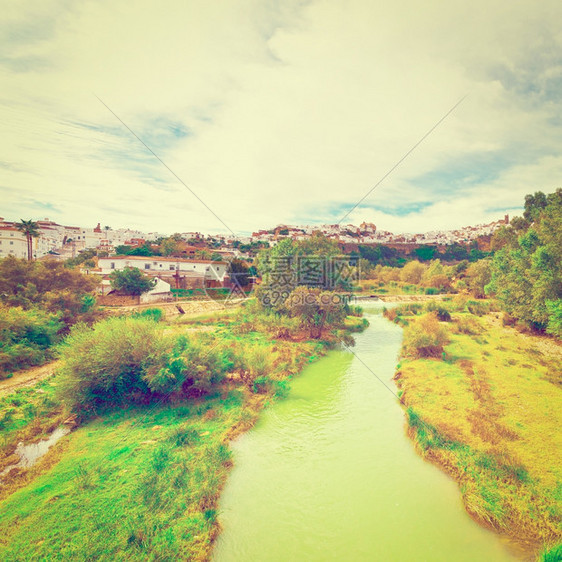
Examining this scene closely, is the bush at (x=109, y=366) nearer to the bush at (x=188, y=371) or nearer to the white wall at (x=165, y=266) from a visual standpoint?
the bush at (x=188, y=371)

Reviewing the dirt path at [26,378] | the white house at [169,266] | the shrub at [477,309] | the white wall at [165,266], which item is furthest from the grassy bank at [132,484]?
the white wall at [165,266]

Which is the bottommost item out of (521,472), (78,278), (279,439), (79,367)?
(279,439)

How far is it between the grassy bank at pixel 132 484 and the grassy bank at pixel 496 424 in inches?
278

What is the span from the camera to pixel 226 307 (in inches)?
1494

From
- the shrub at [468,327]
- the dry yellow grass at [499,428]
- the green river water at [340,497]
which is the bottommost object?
the green river water at [340,497]

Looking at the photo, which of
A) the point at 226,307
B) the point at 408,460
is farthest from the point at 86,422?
the point at 226,307

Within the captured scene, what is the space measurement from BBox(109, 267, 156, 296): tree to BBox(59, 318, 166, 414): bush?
23.8 metres

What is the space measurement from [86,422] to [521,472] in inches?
579

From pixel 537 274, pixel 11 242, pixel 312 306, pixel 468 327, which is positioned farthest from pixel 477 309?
pixel 11 242

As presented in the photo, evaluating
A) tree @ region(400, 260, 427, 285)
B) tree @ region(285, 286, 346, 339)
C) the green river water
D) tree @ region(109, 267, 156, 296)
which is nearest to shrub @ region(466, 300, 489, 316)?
tree @ region(285, 286, 346, 339)

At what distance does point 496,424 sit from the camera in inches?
422

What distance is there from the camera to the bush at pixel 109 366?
11.4 meters

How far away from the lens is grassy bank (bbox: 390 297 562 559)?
725 centimetres

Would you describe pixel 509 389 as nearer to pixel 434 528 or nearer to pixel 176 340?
pixel 434 528
